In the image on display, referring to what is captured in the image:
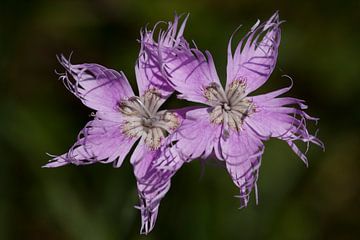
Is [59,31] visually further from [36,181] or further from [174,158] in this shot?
[174,158]

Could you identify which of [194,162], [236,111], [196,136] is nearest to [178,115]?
[196,136]

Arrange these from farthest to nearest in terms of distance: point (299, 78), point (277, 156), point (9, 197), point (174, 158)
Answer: point (299, 78)
point (277, 156)
point (9, 197)
point (174, 158)

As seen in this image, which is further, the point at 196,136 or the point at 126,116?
the point at 126,116

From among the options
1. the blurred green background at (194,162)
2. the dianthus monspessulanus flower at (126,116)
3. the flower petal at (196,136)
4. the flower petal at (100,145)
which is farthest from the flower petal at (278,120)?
the blurred green background at (194,162)

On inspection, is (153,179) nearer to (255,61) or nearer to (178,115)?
(178,115)

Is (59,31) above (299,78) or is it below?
above

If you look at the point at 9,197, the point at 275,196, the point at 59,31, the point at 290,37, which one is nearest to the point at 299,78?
the point at 290,37

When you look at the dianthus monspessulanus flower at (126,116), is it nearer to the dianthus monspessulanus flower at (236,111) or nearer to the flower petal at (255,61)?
the dianthus monspessulanus flower at (236,111)
